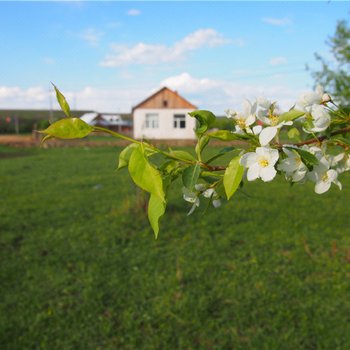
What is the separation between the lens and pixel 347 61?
10602mm

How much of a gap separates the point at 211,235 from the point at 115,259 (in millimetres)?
1263

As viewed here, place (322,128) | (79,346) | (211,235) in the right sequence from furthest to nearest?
(211,235), (79,346), (322,128)

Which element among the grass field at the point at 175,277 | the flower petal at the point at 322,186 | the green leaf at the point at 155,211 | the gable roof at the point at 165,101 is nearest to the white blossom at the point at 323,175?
the flower petal at the point at 322,186

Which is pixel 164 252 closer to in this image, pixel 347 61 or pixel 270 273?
pixel 270 273

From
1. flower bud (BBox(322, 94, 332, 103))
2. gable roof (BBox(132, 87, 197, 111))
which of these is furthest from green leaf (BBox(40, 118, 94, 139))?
gable roof (BBox(132, 87, 197, 111))

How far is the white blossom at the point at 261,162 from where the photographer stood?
60cm

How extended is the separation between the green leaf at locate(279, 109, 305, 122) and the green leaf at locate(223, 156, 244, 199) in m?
0.09

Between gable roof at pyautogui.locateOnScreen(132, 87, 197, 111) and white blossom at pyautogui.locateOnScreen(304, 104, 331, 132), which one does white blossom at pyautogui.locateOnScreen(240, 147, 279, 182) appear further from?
gable roof at pyautogui.locateOnScreen(132, 87, 197, 111)

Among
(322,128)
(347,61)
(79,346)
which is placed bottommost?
(79,346)

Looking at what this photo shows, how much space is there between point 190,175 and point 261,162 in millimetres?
108

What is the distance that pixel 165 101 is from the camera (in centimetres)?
2278

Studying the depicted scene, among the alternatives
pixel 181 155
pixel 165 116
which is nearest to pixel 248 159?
pixel 181 155

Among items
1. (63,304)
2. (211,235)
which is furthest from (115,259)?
(211,235)

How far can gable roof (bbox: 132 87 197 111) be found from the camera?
74.4ft
